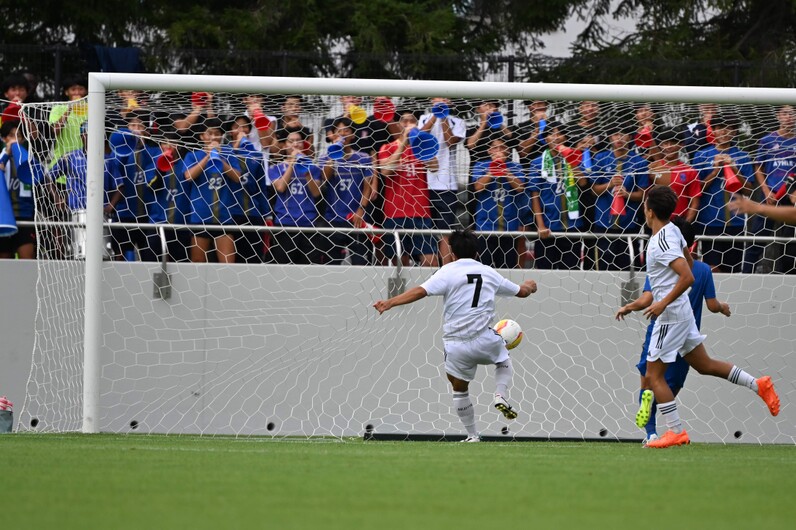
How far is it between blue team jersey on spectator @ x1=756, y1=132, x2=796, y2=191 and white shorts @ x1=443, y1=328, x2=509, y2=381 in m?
3.79

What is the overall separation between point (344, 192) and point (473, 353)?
3090mm

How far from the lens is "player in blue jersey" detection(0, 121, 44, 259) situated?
1141 centimetres

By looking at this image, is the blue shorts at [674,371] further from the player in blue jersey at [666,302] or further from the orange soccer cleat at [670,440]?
the orange soccer cleat at [670,440]

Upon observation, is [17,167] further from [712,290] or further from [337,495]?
[337,495]

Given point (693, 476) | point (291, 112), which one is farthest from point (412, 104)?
point (693, 476)

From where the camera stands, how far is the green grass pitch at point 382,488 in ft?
15.3

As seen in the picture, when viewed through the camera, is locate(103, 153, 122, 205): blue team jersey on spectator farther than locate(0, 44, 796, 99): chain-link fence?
No

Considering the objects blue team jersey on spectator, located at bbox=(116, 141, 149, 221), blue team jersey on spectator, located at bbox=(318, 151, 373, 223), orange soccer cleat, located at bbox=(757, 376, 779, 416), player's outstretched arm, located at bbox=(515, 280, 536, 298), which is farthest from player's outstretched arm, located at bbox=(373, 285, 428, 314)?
blue team jersey on spectator, located at bbox=(116, 141, 149, 221)

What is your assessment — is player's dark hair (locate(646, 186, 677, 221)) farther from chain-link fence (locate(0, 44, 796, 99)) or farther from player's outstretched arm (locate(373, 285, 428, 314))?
chain-link fence (locate(0, 44, 796, 99))

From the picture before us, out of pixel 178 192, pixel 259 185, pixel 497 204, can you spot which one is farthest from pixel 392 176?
pixel 178 192

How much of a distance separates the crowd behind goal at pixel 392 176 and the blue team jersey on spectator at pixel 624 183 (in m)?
0.02

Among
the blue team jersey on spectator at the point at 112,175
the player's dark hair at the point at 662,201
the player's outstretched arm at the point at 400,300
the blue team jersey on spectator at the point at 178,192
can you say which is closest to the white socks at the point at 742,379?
the player's dark hair at the point at 662,201

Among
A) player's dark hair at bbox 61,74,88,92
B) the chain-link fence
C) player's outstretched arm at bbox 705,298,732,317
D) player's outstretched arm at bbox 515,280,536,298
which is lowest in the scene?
player's outstretched arm at bbox 705,298,732,317

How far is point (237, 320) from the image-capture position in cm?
1169
